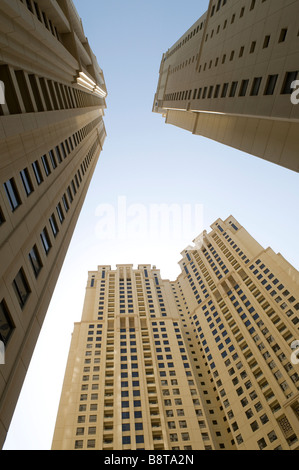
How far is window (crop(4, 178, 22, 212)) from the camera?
18.1 meters

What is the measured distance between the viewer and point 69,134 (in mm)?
35312

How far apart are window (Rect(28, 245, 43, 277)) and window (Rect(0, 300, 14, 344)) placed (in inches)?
186

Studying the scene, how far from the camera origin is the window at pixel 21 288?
58.9 feet

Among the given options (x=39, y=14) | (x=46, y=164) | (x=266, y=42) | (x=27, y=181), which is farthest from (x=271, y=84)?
(x=39, y=14)

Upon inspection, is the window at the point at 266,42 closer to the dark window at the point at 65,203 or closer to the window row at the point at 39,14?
the window row at the point at 39,14

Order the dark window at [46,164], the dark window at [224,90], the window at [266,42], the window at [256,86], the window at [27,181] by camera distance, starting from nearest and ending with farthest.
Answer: the window at [27,181] → the window at [266,42] → the window at [256,86] → the dark window at [46,164] → the dark window at [224,90]

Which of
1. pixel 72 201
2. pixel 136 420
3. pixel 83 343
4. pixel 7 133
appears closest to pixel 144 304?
pixel 83 343

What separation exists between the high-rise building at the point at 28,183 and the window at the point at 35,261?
72mm

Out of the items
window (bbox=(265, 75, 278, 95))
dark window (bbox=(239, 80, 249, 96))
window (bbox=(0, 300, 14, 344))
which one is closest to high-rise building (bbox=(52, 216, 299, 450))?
window (bbox=(0, 300, 14, 344))

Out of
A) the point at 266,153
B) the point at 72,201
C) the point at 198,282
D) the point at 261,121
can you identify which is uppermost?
the point at 261,121

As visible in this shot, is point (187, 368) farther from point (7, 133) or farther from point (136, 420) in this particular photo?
point (7, 133)

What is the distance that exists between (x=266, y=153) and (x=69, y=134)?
23.2 metres

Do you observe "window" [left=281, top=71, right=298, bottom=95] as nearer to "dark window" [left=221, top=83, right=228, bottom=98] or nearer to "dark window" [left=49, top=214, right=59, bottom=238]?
"dark window" [left=221, top=83, right=228, bottom=98]

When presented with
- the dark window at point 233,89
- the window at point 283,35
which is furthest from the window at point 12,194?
the window at point 283,35
